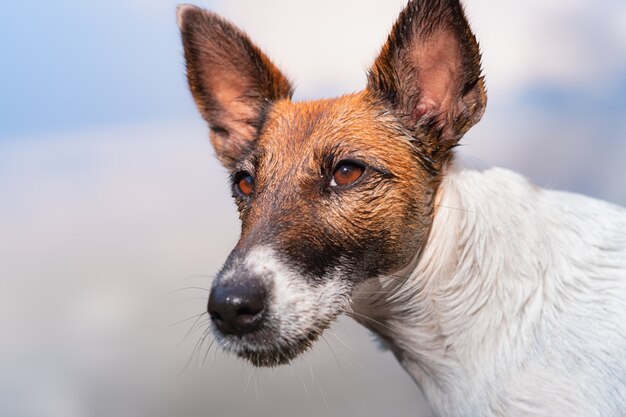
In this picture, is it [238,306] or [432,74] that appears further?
[432,74]

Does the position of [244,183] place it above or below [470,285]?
above

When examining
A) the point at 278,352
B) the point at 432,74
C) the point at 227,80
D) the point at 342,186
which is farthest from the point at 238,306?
the point at 227,80

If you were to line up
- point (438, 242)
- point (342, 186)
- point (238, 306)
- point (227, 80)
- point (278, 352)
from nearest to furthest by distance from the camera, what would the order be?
point (238, 306), point (278, 352), point (342, 186), point (438, 242), point (227, 80)

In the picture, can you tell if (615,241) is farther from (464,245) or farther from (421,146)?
(421,146)

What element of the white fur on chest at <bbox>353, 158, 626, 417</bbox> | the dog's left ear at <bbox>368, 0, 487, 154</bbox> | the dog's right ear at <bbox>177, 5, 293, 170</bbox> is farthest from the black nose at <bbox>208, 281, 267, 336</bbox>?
the dog's right ear at <bbox>177, 5, 293, 170</bbox>

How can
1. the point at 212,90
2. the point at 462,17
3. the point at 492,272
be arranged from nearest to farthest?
1. the point at 462,17
2. the point at 492,272
3. the point at 212,90

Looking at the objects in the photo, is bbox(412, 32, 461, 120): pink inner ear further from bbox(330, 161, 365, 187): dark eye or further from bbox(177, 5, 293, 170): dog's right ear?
bbox(177, 5, 293, 170): dog's right ear

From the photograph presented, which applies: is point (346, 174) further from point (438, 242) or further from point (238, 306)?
point (238, 306)

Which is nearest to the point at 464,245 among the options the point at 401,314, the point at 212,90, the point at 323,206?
the point at 401,314
